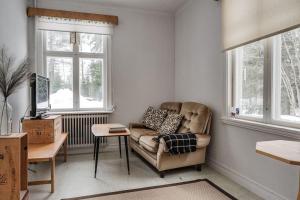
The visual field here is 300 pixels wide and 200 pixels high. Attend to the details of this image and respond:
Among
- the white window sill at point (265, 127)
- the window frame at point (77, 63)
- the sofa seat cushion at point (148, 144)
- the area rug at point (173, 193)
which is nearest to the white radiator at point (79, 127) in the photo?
the window frame at point (77, 63)

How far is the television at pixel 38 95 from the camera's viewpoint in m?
2.72

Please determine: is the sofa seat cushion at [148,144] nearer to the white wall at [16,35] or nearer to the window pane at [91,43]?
the white wall at [16,35]

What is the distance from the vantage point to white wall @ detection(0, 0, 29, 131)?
8.54 feet

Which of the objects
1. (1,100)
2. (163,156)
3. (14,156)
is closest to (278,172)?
(163,156)

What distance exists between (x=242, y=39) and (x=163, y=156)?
167 centimetres

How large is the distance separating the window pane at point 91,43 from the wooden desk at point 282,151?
3361mm

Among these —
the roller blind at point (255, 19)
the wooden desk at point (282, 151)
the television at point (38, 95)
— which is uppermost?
the roller blind at point (255, 19)

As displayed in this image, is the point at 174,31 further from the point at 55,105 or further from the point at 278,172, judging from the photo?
the point at 278,172

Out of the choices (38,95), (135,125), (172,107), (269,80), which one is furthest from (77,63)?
(269,80)

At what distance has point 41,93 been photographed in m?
2.99

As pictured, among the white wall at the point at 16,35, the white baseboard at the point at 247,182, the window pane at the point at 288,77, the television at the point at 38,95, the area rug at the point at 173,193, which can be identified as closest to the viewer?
the window pane at the point at 288,77

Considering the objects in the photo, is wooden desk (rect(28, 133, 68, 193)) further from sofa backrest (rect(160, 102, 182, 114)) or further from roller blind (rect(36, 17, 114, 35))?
roller blind (rect(36, 17, 114, 35))

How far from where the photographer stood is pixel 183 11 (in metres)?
3.97

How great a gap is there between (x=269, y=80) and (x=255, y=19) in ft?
2.12
